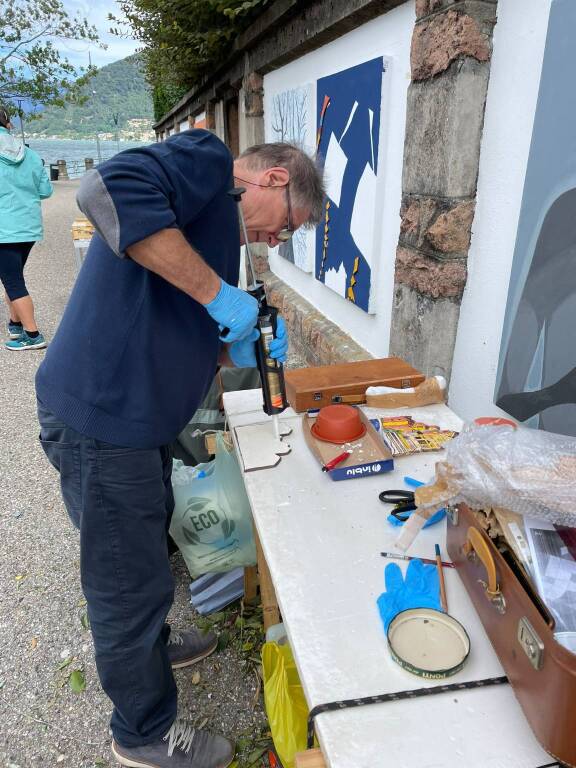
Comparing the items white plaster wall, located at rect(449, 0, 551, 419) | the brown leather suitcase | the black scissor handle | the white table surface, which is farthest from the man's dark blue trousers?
white plaster wall, located at rect(449, 0, 551, 419)

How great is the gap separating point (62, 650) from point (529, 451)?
2031 mm

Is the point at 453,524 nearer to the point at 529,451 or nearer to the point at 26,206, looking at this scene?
the point at 529,451

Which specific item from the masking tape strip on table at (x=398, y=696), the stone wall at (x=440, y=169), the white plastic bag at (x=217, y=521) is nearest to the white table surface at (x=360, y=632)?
the masking tape strip on table at (x=398, y=696)

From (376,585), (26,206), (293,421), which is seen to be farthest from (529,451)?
(26,206)

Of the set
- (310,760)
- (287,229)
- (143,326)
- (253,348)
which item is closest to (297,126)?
(287,229)

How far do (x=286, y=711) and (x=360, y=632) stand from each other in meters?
0.51

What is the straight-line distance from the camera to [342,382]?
6.95 feet

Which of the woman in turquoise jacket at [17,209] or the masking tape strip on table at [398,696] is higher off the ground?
the woman in turquoise jacket at [17,209]

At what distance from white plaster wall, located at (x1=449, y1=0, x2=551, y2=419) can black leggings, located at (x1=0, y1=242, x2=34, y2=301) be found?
14.5ft

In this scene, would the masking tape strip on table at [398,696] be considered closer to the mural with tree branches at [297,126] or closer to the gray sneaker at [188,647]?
the gray sneaker at [188,647]

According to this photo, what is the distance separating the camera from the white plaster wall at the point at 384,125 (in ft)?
9.00

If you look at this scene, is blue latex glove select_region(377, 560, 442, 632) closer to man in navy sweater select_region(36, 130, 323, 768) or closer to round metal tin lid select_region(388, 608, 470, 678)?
round metal tin lid select_region(388, 608, 470, 678)

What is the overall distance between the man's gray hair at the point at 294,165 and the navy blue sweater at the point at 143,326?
259 mm

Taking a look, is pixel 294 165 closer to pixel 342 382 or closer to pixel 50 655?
pixel 342 382
